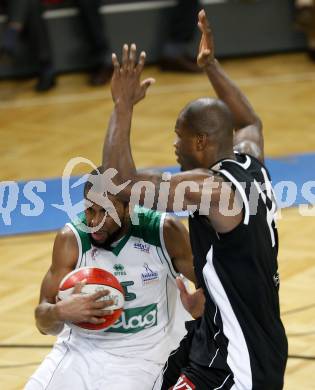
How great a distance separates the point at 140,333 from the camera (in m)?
4.37

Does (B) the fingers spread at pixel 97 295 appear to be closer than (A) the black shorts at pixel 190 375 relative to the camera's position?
No

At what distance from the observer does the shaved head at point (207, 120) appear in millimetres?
3701

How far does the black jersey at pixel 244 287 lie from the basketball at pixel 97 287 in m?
0.48

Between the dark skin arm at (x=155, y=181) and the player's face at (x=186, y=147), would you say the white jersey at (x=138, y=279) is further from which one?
the dark skin arm at (x=155, y=181)

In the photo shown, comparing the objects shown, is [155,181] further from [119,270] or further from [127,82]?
[119,270]

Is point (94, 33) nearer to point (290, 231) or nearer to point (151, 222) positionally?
point (290, 231)

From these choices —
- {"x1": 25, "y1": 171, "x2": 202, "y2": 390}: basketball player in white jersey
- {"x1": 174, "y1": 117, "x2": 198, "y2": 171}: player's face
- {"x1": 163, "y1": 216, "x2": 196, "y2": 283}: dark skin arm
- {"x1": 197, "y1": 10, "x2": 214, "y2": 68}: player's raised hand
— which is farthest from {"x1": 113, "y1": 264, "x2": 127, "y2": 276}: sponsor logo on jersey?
{"x1": 197, "y1": 10, "x2": 214, "y2": 68}: player's raised hand

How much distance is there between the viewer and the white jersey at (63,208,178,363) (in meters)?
4.34

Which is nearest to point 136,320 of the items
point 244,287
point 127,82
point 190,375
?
point 190,375

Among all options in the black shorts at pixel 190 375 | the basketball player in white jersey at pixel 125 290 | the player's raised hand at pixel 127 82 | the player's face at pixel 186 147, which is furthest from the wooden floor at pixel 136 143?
the player's raised hand at pixel 127 82

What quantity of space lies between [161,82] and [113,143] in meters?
7.58

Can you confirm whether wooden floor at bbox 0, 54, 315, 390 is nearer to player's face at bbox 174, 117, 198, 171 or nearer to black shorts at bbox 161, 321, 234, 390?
black shorts at bbox 161, 321, 234, 390

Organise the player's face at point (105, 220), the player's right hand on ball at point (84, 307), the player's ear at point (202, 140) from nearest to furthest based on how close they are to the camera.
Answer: the player's ear at point (202, 140)
the player's right hand on ball at point (84, 307)
the player's face at point (105, 220)

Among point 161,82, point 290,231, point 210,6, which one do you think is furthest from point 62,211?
point 210,6
